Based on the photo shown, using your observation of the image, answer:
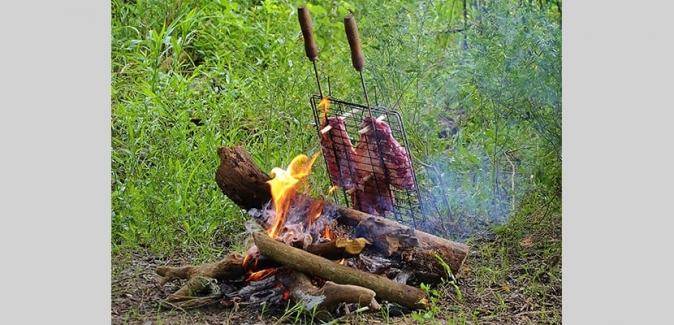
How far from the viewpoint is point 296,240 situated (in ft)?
14.4

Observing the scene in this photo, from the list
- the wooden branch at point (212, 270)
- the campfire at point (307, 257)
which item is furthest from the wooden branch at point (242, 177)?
the wooden branch at point (212, 270)

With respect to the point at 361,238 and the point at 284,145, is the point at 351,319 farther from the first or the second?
the point at 284,145

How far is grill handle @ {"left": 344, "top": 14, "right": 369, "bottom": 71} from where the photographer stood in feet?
14.6

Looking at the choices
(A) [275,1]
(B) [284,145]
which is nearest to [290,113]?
(B) [284,145]

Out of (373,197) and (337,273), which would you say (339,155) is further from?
(337,273)

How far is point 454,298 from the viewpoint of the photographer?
439cm

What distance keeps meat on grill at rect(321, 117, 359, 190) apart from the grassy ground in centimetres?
4

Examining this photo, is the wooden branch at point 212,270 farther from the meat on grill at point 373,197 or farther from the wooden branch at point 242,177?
the meat on grill at point 373,197

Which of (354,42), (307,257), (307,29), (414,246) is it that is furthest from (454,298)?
(307,29)

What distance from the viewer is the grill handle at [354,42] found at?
4.45m

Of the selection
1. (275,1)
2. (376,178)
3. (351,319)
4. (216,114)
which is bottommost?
(351,319)

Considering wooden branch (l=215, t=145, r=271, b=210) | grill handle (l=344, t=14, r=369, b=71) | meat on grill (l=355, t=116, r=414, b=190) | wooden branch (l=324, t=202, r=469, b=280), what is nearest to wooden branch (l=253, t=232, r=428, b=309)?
wooden branch (l=324, t=202, r=469, b=280)

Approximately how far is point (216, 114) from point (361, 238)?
70 cm

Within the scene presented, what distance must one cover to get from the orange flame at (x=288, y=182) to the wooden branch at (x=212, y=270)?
216 millimetres
